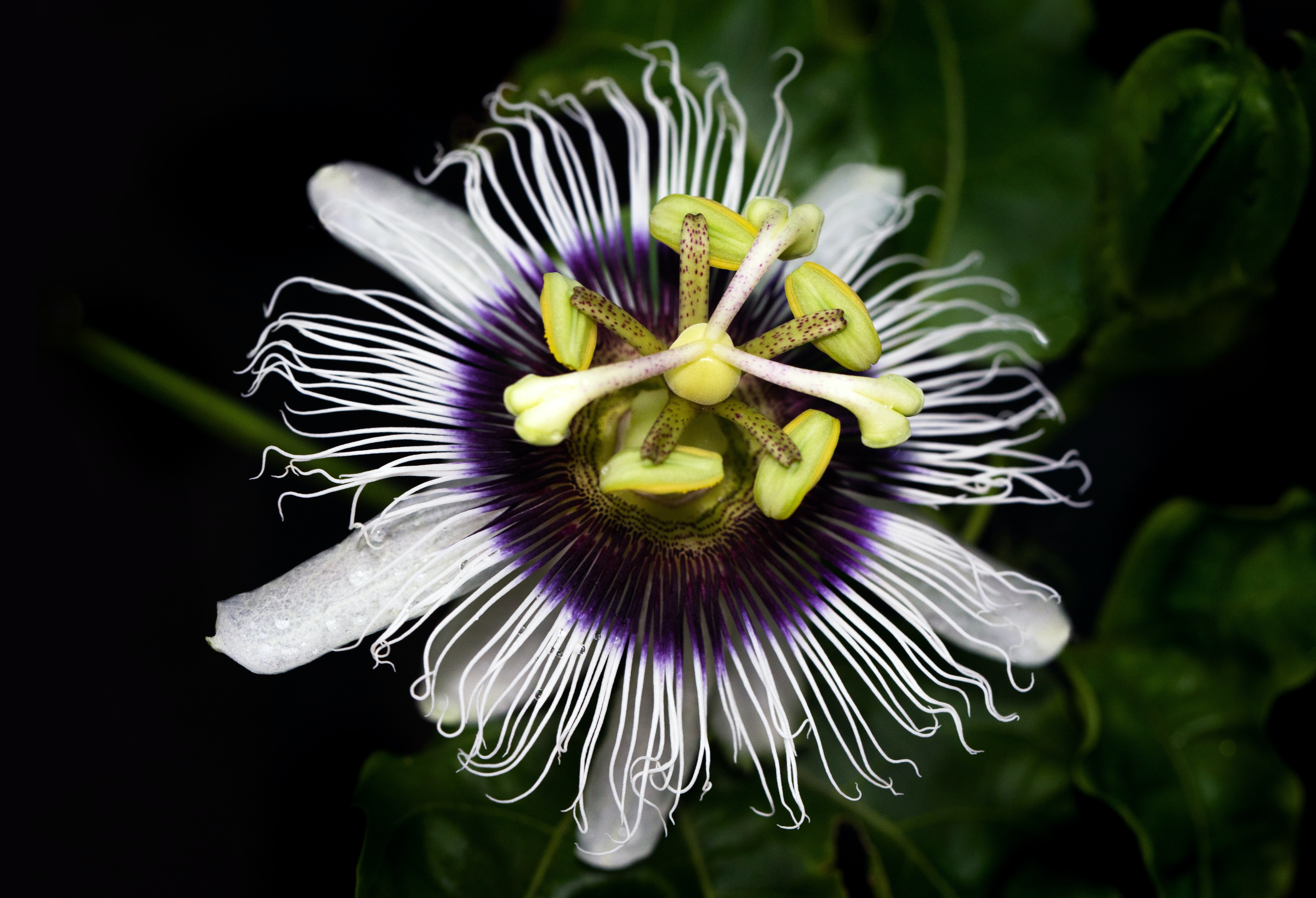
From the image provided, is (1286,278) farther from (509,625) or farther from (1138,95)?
(509,625)

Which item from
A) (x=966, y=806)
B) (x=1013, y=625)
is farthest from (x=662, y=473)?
(x=966, y=806)

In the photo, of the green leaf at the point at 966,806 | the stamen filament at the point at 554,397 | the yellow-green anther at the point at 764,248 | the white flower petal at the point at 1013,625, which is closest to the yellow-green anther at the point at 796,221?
the yellow-green anther at the point at 764,248

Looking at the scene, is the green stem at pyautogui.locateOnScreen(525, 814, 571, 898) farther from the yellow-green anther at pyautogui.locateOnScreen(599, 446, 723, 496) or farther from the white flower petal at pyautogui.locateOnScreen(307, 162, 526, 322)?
the white flower petal at pyautogui.locateOnScreen(307, 162, 526, 322)

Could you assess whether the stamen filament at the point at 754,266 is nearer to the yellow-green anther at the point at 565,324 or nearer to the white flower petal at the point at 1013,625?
the yellow-green anther at the point at 565,324

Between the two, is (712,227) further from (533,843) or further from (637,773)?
(533,843)

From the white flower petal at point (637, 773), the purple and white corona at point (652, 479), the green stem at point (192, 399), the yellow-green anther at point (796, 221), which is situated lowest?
the white flower petal at point (637, 773)

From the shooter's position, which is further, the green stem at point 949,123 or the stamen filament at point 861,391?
the green stem at point 949,123

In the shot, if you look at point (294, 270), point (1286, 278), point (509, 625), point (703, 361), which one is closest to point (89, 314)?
point (294, 270)
